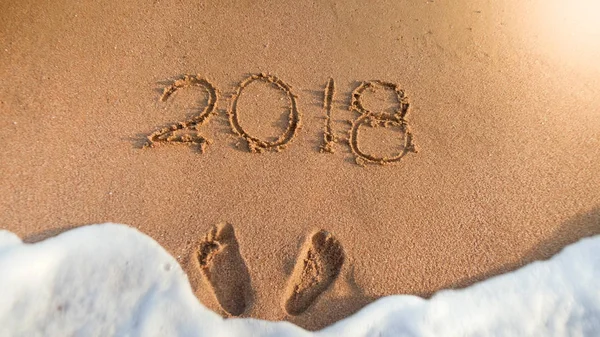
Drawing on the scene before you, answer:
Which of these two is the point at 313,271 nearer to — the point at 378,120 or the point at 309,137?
the point at 309,137

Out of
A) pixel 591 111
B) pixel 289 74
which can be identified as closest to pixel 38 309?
pixel 289 74

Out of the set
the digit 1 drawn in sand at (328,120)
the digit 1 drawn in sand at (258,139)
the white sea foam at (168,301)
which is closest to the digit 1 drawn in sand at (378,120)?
the digit 1 drawn in sand at (328,120)

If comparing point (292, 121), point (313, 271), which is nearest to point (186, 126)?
point (292, 121)

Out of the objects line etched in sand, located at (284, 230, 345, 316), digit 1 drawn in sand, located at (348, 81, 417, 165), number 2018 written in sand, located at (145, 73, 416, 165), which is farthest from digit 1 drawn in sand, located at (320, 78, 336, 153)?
line etched in sand, located at (284, 230, 345, 316)

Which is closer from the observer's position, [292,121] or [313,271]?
[313,271]

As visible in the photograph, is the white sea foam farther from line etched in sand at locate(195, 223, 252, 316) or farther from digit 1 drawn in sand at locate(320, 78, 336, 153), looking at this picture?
digit 1 drawn in sand at locate(320, 78, 336, 153)
